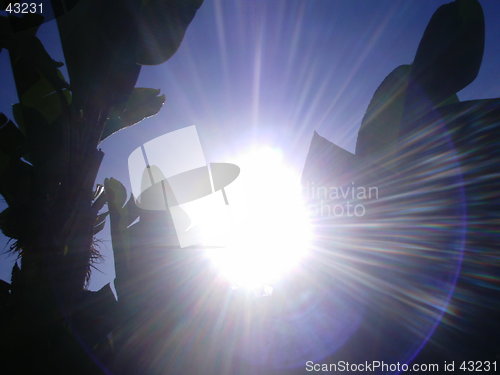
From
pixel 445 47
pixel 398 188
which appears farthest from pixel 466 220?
pixel 445 47

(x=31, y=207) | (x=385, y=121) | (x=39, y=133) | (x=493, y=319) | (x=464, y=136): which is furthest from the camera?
(x=39, y=133)

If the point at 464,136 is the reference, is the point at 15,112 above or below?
above

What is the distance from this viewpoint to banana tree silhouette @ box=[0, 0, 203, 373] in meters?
1.15

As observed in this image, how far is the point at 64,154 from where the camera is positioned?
1.66m

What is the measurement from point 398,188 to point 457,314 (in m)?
0.45

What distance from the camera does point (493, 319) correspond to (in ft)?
3.00

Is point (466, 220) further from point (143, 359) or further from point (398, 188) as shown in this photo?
point (143, 359)

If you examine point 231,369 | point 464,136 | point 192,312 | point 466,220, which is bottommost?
point 231,369

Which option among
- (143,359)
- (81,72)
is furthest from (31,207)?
(143,359)

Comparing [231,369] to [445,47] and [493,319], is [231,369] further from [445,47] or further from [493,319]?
[445,47]

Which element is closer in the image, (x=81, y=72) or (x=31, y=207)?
(x=31, y=207)

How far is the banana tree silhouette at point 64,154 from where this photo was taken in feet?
3.78

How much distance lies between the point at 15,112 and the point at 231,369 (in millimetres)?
2362

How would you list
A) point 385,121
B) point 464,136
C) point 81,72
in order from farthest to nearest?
point 81,72 < point 385,121 < point 464,136
